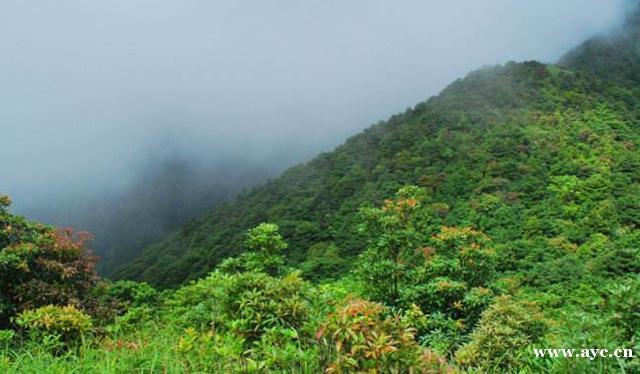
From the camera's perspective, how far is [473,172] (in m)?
29.3

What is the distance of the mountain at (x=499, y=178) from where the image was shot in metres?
23.2

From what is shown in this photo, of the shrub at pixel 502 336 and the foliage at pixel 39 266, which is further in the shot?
the foliage at pixel 39 266

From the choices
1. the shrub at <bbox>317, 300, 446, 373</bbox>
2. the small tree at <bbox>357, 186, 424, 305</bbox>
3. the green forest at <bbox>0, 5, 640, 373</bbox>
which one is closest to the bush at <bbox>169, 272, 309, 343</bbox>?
the green forest at <bbox>0, 5, 640, 373</bbox>

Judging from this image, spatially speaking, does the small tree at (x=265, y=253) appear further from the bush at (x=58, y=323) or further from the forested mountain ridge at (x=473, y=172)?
the forested mountain ridge at (x=473, y=172)

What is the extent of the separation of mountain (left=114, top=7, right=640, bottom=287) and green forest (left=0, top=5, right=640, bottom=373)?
0.12 m

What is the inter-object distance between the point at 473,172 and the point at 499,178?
1.43 m

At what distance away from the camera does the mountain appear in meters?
23.2

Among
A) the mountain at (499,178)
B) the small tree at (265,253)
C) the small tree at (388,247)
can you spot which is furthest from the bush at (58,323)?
the mountain at (499,178)

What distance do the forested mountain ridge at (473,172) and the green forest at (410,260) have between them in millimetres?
134

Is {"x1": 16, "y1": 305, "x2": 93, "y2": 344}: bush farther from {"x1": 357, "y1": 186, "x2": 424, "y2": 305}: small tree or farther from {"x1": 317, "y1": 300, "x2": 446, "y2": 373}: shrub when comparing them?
{"x1": 357, "y1": 186, "x2": 424, "y2": 305}: small tree

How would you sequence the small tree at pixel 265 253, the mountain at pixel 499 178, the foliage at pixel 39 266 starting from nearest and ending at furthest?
1. the foliage at pixel 39 266
2. the small tree at pixel 265 253
3. the mountain at pixel 499 178

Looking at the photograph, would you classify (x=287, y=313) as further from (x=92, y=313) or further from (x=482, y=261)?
(x=482, y=261)

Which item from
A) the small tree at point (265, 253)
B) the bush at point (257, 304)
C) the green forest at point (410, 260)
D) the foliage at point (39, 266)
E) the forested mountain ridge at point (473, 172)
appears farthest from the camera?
the forested mountain ridge at point (473, 172)

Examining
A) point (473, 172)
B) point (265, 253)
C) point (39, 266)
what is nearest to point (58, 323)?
point (39, 266)
